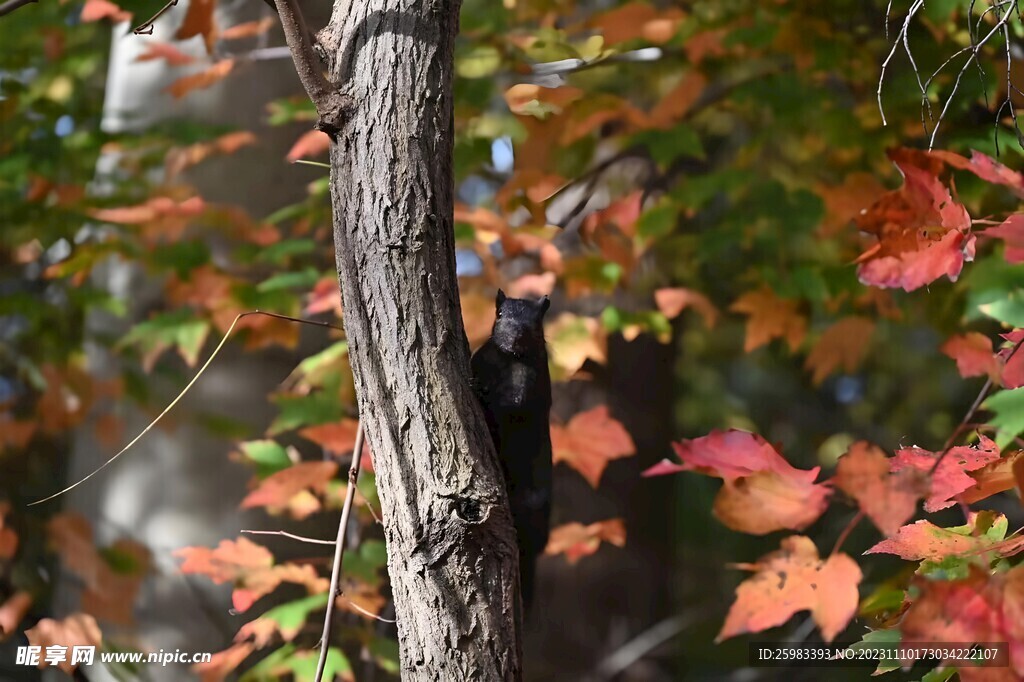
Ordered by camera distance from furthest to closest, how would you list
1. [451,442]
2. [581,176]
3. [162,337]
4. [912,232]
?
[581,176], [162,337], [912,232], [451,442]

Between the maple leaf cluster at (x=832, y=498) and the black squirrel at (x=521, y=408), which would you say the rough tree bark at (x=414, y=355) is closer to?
the black squirrel at (x=521, y=408)

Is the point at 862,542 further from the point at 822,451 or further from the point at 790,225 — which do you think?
the point at 790,225

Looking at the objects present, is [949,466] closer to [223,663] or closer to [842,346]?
[842,346]

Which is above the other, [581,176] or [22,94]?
[22,94]

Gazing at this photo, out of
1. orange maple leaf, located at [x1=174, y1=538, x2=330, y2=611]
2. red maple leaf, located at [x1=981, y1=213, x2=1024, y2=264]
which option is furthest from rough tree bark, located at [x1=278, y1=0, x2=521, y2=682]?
orange maple leaf, located at [x1=174, y1=538, x2=330, y2=611]

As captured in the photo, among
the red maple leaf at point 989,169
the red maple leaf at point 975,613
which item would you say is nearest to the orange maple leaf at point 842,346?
the red maple leaf at point 989,169

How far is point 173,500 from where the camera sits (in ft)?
4.97

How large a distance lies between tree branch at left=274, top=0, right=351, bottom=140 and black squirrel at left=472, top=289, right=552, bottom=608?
27 centimetres

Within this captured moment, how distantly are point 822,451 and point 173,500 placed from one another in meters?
1.36

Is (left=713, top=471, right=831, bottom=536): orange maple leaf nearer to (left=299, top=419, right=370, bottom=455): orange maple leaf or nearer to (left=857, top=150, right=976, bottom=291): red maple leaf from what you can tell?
(left=857, top=150, right=976, bottom=291): red maple leaf

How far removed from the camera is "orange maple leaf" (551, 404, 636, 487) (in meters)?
1.48

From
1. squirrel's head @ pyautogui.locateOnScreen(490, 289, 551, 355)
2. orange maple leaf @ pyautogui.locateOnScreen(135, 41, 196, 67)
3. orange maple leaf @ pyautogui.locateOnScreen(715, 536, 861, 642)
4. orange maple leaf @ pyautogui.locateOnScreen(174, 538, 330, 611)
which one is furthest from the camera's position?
orange maple leaf @ pyautogui.locateOnScreen(135, 41, 196, 67)

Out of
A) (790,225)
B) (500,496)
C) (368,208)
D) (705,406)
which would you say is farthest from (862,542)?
(368,208)

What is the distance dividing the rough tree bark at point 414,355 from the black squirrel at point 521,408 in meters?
0.07
